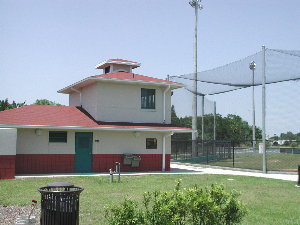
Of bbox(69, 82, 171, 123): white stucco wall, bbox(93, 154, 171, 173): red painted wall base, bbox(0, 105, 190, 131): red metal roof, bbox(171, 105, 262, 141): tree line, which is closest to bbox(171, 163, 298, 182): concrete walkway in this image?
bbox(93, 154, 171, 173): red painted wall base

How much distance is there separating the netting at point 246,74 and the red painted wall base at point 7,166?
512 inches

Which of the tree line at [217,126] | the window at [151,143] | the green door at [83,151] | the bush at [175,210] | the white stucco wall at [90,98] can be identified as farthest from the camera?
→ the tree line at [217,126]

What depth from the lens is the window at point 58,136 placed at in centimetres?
2045

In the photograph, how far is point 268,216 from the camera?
373 inches

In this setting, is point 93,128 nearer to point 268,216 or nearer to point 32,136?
point 32,136

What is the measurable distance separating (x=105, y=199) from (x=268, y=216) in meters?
4.68

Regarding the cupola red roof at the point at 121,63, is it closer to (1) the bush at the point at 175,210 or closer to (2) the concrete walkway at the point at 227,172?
(2) the concrete walkway at the point at 227,172

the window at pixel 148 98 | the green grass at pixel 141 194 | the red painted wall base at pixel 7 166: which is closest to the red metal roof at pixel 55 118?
the window at pixel 148 98

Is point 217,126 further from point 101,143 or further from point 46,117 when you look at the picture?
point 46,117

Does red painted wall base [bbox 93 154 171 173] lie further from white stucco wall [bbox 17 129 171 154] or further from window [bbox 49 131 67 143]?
window [bbox 49 131 67 143]

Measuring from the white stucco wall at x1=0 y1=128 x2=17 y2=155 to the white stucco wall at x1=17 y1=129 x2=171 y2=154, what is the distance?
1759mm

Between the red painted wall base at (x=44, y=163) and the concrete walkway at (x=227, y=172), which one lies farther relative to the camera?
the concrete walkway at (x=227, y=172)

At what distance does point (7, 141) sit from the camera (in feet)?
58.1

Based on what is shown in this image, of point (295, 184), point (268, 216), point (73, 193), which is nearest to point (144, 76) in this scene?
point (295, 184)
